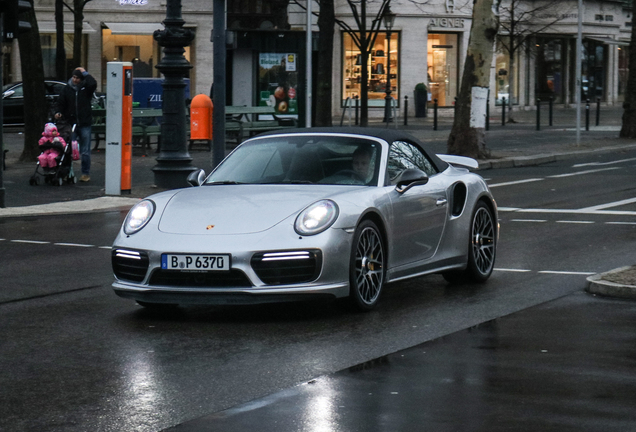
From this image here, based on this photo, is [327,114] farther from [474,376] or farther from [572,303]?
[474,376]

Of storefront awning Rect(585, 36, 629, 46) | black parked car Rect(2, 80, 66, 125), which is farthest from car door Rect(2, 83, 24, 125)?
storefront awning Rect(585, 36, 629, 46)

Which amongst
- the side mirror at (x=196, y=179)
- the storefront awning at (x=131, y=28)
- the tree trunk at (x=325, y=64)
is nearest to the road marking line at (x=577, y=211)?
the side mirror at (x=196, y=179)

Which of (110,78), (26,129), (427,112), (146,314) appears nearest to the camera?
(146,314)

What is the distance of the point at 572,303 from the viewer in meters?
8.42

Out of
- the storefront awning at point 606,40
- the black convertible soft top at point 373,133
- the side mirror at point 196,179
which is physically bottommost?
the side mirror at point 196,179

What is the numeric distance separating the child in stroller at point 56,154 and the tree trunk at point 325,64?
9908 mm

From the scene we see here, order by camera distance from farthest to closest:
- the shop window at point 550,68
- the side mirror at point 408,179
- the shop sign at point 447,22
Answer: the shop window at point 550,68
the shop sign at point 447,22
the side mirror at point 408,179

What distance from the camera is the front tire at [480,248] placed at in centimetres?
934

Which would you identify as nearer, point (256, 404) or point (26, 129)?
point (256, 404)

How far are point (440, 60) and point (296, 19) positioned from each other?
7484 mm

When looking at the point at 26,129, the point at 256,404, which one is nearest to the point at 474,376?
the point at 256,404

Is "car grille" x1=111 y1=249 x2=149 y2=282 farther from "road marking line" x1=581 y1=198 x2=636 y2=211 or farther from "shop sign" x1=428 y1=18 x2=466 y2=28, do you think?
"shop sign" x1=428 y1=18 x2=466 y2=28

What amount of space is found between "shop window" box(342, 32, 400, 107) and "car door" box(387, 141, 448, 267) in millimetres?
39420

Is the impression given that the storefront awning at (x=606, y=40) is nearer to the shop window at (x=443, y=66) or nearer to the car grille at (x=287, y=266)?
the shop window at (x=443, y=66)
